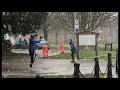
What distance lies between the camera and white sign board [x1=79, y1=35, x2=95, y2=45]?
11899mm

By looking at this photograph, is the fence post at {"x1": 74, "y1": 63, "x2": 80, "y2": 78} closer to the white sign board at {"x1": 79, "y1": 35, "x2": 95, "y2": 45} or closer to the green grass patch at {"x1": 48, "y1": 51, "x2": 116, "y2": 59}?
the green grass patch at {"x1": 48, "y1": 51, "x2": 116, "y2": 59}

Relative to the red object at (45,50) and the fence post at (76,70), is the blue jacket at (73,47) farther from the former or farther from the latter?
the fence post at (76,70)

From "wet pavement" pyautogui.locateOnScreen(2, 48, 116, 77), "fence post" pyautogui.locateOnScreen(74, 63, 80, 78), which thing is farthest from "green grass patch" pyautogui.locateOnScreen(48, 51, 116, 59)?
"fence post" pyautogui.locateOnScreen(74, 63, 80, 78)

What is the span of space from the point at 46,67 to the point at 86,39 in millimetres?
2444

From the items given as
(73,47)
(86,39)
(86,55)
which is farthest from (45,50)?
(86,39)

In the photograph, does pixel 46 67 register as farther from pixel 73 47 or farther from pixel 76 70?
pixel 76 70

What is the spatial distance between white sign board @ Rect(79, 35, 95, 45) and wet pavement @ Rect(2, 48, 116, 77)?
1.03m

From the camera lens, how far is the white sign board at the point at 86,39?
39.0ft

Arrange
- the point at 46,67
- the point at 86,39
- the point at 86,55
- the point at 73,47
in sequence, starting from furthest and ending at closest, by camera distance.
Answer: the point at 86,39
the point at 86,55
the point at 73,47
the point at 46,67

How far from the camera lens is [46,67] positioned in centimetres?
1066

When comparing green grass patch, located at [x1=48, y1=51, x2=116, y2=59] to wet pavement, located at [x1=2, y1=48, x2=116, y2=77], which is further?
green grass patch, located at [x1=48, y1=51, x2=116, y2=59]
